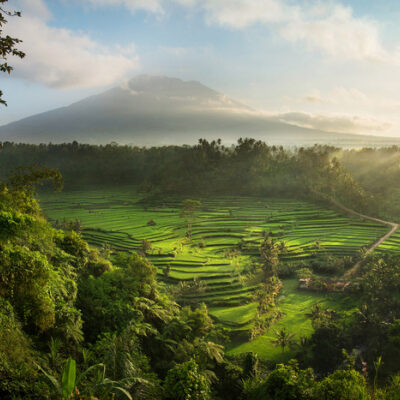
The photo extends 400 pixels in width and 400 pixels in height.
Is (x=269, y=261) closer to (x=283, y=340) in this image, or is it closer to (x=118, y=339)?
(x=283, y=340)

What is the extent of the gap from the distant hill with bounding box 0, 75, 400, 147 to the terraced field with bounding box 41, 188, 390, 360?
111 m

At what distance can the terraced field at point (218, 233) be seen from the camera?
56.3 ft

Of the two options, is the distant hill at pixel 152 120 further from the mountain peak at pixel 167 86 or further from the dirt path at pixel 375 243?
the dirt path at pixel 375 243

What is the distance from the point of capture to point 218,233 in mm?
27688

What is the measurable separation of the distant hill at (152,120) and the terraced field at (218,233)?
111 m

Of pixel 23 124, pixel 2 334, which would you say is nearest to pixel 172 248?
pixel 2 334

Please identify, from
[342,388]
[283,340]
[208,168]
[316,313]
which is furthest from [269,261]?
[208,168]

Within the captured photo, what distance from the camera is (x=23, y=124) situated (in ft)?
504

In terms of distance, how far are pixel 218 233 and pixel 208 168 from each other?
23237mm

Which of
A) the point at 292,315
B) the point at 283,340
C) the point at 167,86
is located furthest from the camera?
the point at 167,86

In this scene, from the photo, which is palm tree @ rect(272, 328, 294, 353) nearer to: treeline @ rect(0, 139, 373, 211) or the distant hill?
treeline @ rect(0, 139, 373, 211)

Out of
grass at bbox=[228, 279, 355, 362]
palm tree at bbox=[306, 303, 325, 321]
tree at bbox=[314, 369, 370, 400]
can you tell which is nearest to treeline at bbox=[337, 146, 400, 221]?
grass at bbox=[228, 279, 355, 362]

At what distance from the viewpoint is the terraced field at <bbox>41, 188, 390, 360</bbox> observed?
17172 mm

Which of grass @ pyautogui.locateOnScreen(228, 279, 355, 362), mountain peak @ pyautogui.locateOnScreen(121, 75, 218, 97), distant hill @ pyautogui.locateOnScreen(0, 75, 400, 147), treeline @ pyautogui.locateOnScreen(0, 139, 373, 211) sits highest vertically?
mountain peak @ pyautogui.locateOnScreen(121, 75, 218, 97)
